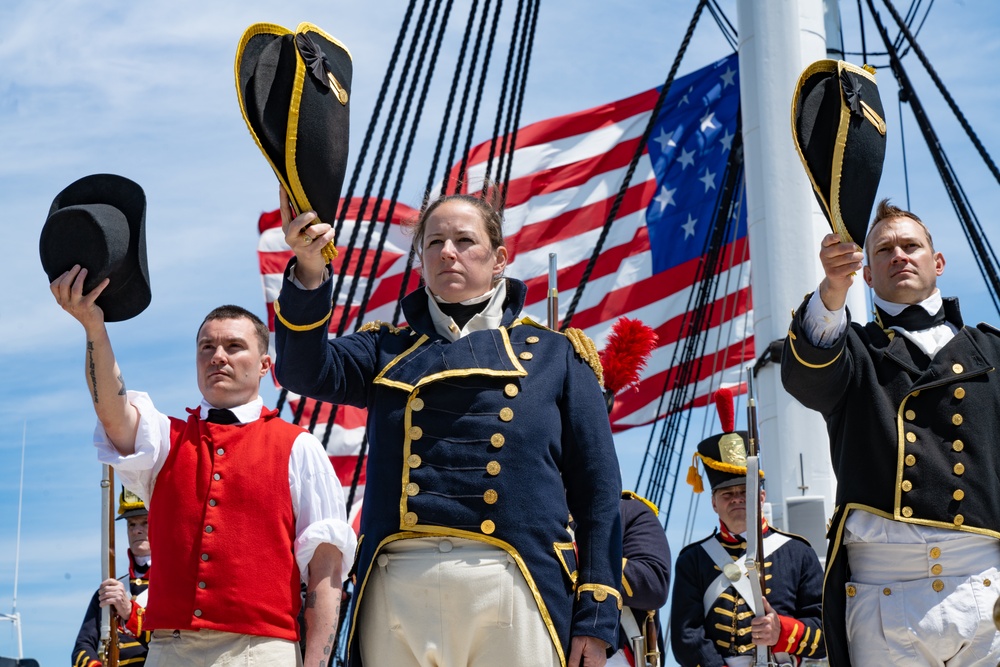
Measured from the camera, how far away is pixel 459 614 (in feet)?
10.8

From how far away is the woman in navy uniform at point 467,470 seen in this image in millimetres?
3326

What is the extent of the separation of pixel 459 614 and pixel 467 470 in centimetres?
34

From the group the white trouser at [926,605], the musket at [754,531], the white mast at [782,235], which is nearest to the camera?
the white trouser at [926,605]

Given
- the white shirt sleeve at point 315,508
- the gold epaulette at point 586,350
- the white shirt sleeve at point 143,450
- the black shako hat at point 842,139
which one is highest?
the black shako hat at point 842,139

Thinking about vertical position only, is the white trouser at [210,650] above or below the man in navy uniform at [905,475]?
below

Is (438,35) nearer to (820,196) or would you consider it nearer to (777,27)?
(777,27)

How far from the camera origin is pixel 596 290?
1382 centimetres

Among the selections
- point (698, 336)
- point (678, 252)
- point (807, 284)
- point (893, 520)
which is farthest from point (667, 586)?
point (678, 252)

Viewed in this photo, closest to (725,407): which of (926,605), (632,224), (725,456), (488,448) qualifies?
(725,456)

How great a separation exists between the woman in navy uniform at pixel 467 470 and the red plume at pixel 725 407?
2.27 meters

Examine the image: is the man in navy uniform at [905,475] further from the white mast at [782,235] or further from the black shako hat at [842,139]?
the white mast at [782,235]

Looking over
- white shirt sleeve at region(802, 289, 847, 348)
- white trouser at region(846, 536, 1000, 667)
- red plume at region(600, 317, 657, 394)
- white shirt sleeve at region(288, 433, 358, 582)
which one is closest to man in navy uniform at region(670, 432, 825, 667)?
red plume at region(600, 317, 657, 394)

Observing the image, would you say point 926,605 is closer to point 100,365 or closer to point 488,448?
point 488,448

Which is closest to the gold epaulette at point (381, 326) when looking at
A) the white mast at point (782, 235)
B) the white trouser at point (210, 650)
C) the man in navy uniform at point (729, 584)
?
the white trouser at point (210, 650)
